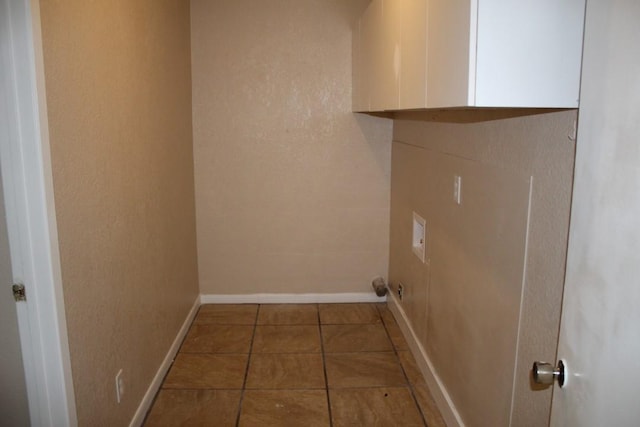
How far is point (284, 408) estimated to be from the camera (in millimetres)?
2574

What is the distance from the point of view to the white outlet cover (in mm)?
2882

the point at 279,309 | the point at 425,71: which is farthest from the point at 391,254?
the point at 425,71

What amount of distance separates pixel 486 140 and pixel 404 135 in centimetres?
142

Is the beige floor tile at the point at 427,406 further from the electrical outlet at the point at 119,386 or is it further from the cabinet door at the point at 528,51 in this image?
the cabinet door at the point at 528,51

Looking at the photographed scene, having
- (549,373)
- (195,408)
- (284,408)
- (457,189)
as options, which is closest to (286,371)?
(284,408)

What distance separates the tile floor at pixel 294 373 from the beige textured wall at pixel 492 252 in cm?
29

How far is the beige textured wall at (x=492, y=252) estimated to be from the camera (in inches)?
59.7

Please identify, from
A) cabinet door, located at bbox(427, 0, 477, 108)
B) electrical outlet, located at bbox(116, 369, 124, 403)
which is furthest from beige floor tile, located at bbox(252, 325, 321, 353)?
cabinet door, located at bbox(427, 0, 477, 108)

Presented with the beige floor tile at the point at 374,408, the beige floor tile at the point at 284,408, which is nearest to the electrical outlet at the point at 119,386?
the beige floor tile at the point at 284,408

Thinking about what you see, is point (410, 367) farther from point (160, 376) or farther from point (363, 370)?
point (160, 376)

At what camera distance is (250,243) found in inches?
154

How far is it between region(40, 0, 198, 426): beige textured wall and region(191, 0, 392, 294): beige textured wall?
19.2 inches

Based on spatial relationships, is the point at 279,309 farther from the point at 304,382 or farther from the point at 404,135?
the point at 404,135

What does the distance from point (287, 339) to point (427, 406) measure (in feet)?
3.62
